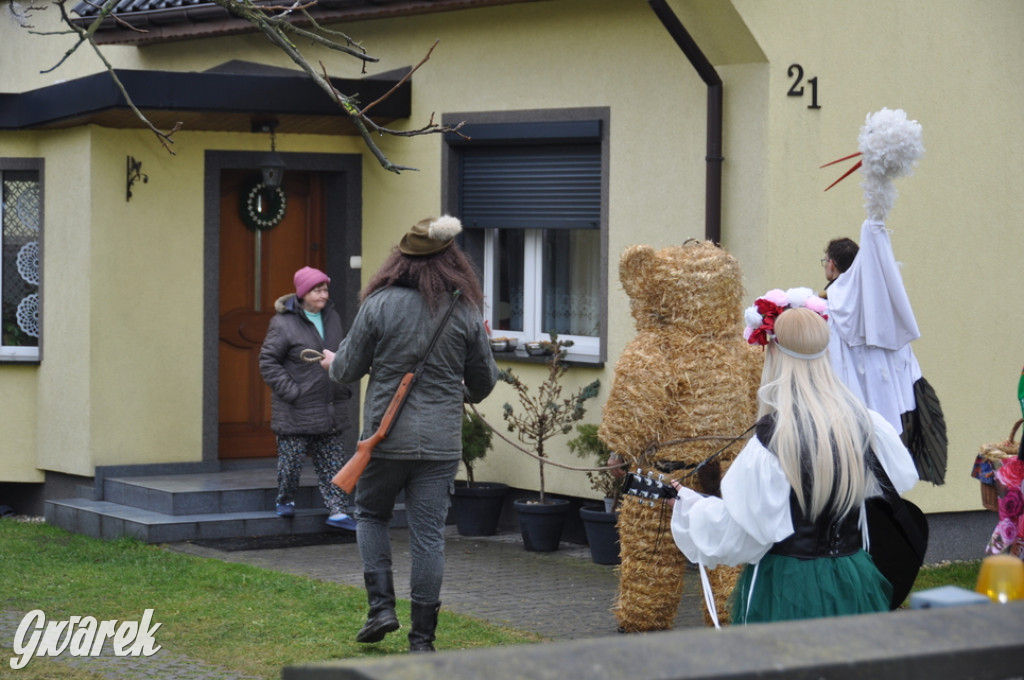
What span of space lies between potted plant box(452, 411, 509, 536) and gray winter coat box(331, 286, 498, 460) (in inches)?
140

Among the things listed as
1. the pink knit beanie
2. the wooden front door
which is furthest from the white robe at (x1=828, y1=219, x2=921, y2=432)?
the wooden front door

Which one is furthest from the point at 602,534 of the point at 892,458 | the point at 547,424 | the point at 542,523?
the point at 892,458

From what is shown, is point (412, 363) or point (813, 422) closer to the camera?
point (813, 422)

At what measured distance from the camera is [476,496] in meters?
10.4

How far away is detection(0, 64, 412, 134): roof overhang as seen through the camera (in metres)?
10.3

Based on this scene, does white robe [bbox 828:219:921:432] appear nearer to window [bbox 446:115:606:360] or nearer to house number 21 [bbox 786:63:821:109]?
house number 21 [bbox 786:63:821:109]

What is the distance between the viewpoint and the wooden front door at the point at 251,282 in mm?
11938

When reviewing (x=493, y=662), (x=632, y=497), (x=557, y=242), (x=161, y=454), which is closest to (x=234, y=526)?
(x=161, y=454)

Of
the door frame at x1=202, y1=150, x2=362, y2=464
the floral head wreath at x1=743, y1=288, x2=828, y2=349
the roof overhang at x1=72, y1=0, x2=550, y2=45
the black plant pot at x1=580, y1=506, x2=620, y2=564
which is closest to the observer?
the floral head wreath at x1=743, y1=288, x2=828, y2=349

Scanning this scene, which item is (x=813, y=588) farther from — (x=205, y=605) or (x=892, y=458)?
(x=205, y=605)

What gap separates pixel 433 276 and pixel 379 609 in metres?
1.55

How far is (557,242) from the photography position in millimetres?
10609

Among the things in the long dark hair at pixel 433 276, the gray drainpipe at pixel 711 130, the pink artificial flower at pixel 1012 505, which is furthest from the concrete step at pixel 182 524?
the pink artificial flower at pixel 1012 505

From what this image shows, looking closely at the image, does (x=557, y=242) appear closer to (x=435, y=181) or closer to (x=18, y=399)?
(x=435, y=181)
